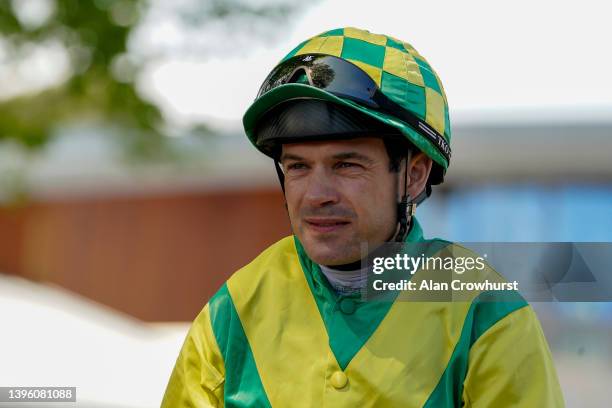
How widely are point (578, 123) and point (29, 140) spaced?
7.41 metres

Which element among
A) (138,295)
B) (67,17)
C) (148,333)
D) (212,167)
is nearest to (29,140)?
(67,17)

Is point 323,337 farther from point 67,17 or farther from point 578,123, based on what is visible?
point 578,123

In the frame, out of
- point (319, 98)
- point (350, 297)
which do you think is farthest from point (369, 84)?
point (350, 297)

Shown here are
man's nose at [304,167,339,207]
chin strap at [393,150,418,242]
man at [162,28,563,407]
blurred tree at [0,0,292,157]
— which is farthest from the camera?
blurred tree at [0,0,292,157]

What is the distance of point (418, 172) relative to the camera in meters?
2.55

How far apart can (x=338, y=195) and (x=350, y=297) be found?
0.97 ft

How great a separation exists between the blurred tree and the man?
486cm

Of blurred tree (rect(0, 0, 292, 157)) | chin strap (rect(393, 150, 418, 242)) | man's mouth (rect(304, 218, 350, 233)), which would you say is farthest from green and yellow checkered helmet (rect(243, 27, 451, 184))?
blurred tree (rect(0, 0, 292, 157))

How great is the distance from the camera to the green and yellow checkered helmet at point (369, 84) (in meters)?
2.29

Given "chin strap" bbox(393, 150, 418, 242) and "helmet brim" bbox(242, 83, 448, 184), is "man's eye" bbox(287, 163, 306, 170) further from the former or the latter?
"chin strap" bbox(393, 150, 418, 242)

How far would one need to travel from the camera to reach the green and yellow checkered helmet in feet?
7.52

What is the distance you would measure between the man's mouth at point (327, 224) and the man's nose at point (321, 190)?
44 millimetres

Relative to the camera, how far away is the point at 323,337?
2334 mm

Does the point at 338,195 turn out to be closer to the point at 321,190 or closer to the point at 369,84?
the point at 321,190
